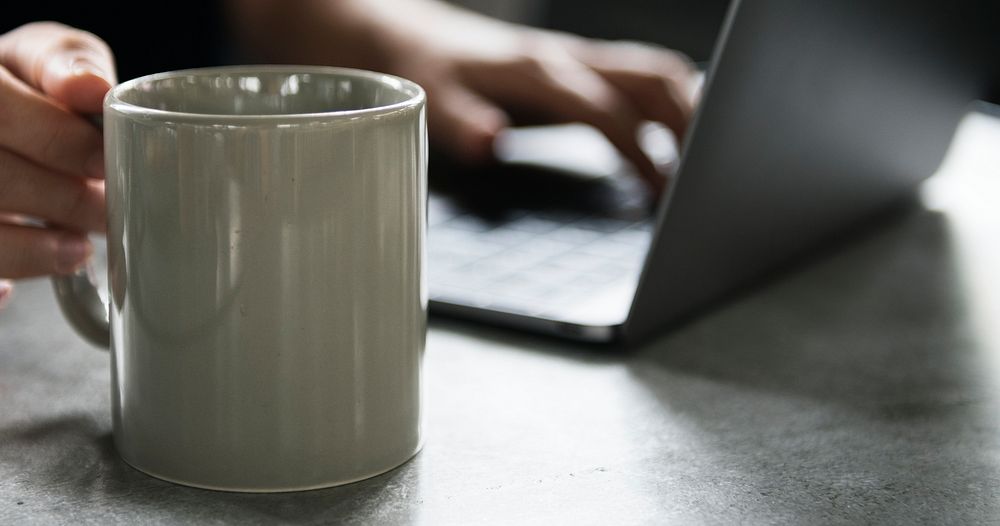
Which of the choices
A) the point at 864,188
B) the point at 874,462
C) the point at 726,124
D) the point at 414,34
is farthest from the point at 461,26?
the point at 874,462

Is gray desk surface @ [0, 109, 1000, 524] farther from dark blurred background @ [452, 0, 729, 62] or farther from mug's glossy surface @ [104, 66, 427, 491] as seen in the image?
dark blurred background @ [452, 0, 729, 62]

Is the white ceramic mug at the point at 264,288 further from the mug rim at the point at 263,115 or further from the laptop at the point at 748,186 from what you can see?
the laptop at the point at 748,186

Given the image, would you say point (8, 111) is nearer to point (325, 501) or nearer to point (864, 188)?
point (325, 501)

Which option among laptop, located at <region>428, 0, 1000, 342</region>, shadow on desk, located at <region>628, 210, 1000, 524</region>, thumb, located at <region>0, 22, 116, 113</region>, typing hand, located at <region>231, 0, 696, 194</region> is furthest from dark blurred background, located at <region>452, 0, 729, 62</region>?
thumb, located at <region>0, 22, 116, 113</region>

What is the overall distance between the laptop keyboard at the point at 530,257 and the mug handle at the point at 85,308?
0.17 meters

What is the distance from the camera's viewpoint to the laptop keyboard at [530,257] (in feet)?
1.84

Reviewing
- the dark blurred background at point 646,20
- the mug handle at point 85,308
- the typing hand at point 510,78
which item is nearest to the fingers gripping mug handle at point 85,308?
the mug handle at point 85,308

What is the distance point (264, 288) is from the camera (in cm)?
34

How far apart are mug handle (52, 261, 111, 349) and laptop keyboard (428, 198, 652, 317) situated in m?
0.17

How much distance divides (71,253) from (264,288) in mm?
157

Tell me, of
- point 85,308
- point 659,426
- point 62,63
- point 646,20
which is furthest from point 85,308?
point 646,20

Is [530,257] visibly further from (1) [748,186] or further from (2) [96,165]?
(2) [96,165]

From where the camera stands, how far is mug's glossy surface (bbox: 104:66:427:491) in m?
0.33

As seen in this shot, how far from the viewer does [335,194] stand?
34 cm
